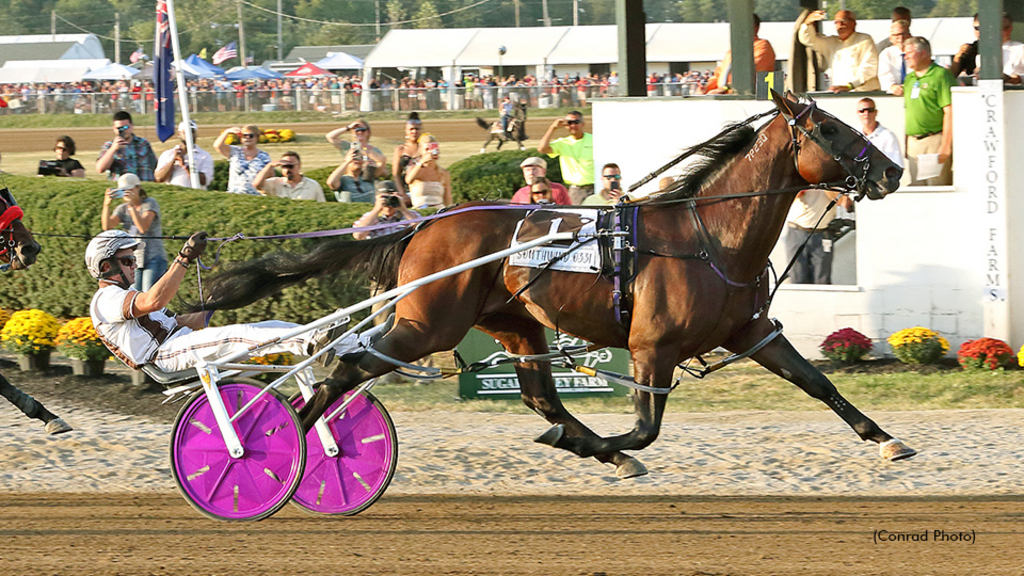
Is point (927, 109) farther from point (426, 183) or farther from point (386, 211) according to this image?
Answer: point (386, 211)

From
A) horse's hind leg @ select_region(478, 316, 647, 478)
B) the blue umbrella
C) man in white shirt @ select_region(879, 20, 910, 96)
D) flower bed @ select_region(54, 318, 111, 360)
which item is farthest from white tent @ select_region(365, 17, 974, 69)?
horse's hind leg @ select_region(478, 316, 647, 478)

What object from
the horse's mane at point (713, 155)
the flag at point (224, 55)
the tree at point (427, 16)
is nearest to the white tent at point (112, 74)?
the flag at point (224, 55)

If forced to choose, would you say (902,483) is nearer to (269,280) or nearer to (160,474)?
(269,280)

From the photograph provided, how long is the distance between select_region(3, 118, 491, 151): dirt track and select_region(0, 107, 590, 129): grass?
718 millimetres

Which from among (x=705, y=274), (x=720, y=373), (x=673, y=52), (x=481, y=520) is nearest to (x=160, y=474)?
(x=481, y=520)

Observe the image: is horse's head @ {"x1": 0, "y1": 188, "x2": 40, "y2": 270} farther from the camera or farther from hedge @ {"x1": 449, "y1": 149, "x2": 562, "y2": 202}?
hedge @ {"x1": 449, "y1": 149, "x2": 562, "y2": 202}

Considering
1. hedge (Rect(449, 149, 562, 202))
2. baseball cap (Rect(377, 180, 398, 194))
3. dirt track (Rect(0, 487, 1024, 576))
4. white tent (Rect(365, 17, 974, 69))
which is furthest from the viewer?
white tent (Rect(365, 17, 974, 69))

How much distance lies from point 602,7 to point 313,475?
286ft

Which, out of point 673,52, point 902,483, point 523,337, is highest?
point 673,52

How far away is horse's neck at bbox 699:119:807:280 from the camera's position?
5258 mm

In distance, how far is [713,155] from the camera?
18.0 feet

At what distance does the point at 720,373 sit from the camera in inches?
366

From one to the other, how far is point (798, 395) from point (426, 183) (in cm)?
357

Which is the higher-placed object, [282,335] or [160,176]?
[160,176]
